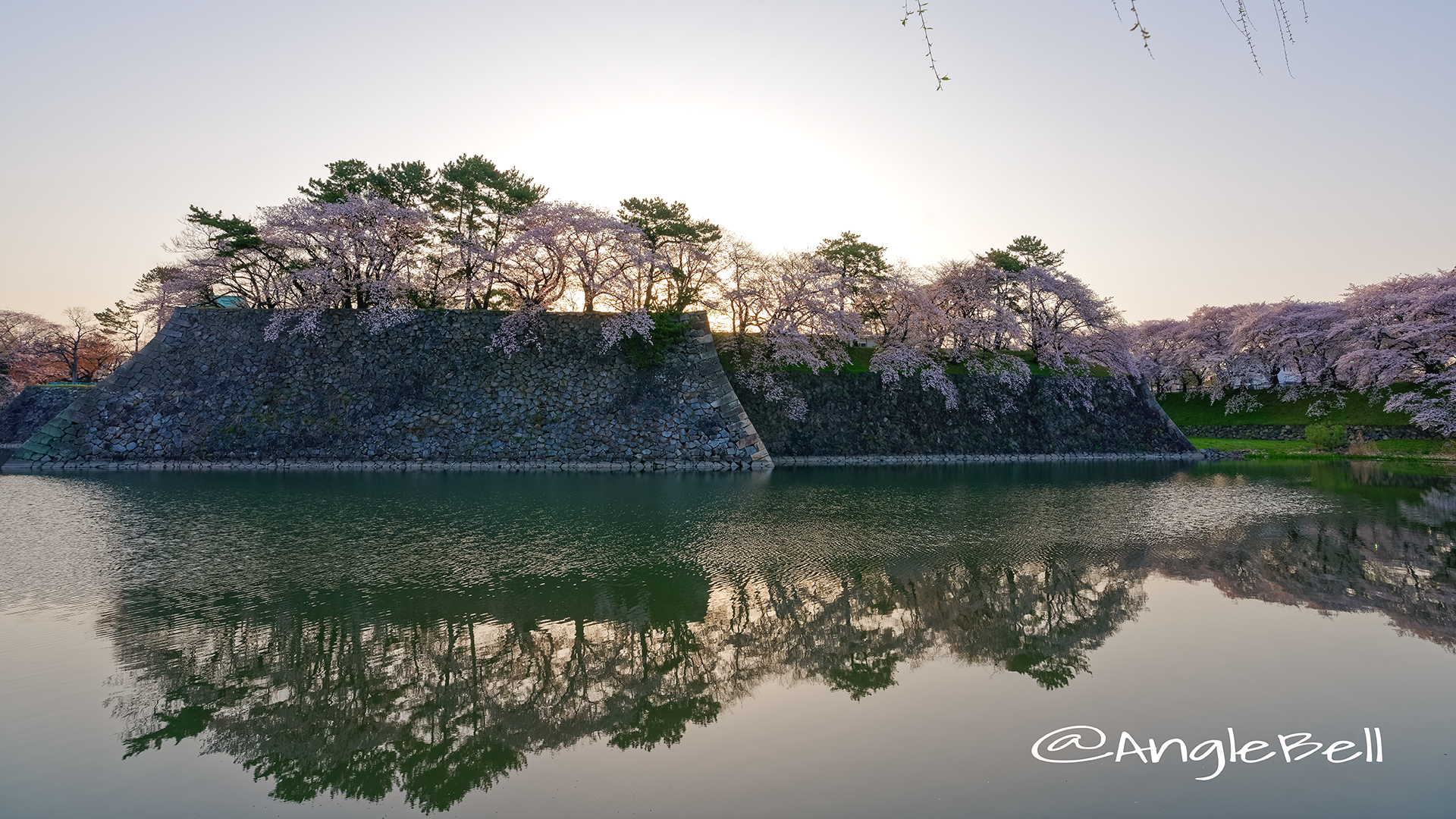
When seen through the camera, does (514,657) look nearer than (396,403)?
Yes

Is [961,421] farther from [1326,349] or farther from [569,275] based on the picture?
[1326,349]

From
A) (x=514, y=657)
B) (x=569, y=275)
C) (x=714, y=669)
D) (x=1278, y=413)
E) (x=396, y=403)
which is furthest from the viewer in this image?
(x=1278, y=413)

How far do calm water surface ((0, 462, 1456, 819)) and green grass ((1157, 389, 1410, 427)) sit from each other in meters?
35.3

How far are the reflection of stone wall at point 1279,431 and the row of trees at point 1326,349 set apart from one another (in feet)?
3.60

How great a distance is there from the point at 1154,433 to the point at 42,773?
45234 millimetres

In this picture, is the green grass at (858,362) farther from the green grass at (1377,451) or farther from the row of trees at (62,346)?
the row of trees at (62,346)

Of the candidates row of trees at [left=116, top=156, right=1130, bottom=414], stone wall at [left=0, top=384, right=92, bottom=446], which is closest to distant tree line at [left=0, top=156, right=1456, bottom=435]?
row of trees at [left=116, top=156, right=1130, bottom=414]

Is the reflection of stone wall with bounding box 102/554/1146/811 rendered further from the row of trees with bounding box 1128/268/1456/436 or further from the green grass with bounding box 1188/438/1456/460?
the row of trees with bounding box 1128/268/1456/436

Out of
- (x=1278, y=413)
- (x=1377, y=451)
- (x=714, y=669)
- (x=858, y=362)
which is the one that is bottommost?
(x=714, y=669)

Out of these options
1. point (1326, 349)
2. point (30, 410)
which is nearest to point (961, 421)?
point (1326, 349)

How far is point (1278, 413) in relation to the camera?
48.3 meters

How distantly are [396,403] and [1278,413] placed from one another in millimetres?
52052

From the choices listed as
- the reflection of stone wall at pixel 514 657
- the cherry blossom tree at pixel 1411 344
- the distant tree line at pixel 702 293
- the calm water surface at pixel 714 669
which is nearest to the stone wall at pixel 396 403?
the distant tree line at pixel 702 293

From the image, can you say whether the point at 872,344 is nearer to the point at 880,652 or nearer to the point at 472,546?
the point at 472,546
